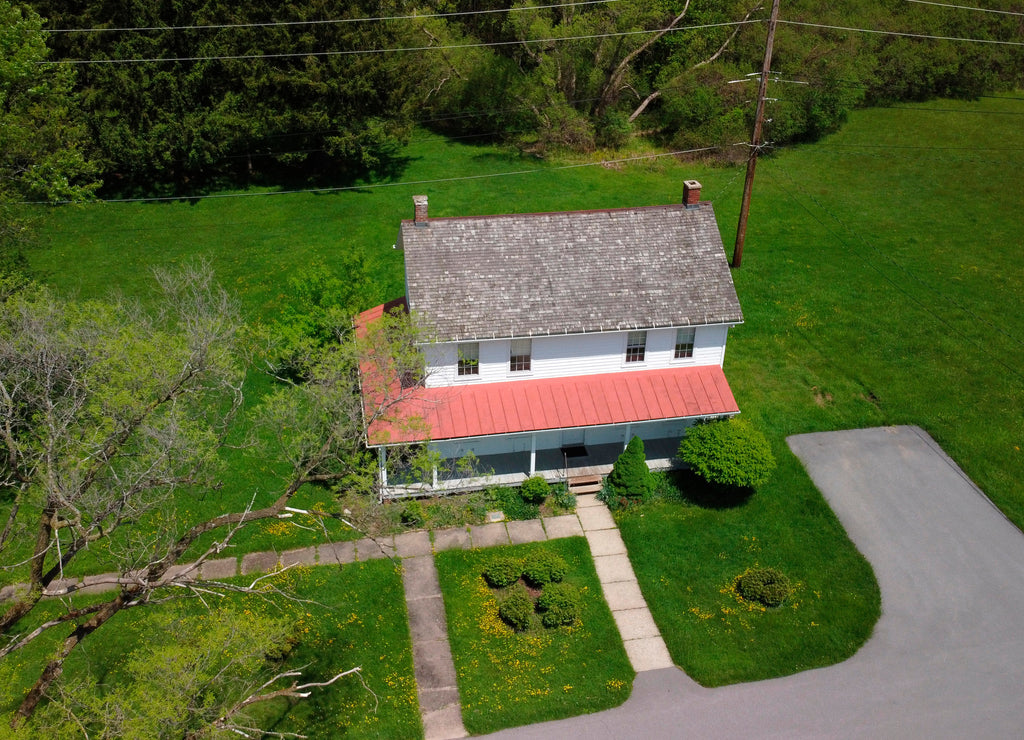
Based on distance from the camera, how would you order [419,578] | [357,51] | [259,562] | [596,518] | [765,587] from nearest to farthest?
1. [765,587]
2. [419,578]
3. [259,562]
4. [596,518]
5. [357,51]

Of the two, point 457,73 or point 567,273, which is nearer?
point 567,273

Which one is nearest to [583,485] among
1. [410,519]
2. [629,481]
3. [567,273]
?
[629,481]

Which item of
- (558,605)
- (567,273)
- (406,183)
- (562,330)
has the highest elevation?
(567,273)

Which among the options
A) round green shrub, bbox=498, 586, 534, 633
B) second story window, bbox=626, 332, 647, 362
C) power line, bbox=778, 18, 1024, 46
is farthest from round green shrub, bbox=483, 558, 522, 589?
power line, bbox=778, 18, 1024, 46

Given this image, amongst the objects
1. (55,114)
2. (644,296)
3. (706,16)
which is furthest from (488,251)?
(706,16)

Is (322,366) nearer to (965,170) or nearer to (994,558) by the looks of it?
(994,558)

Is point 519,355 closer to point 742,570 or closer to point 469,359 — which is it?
point 469,359
